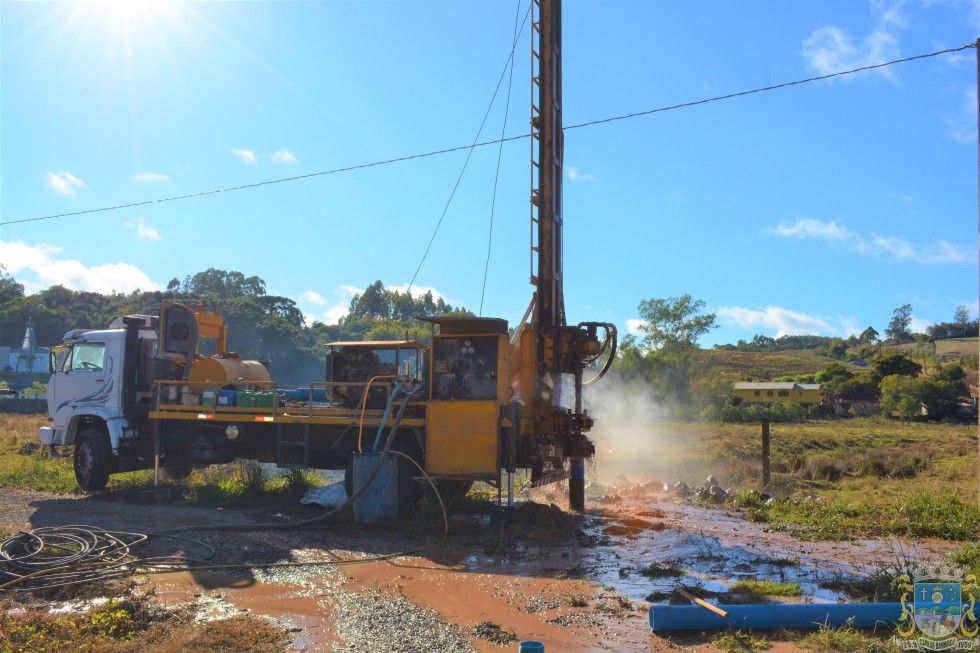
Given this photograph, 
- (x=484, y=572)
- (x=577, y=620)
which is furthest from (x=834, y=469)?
(x=577, y=620)

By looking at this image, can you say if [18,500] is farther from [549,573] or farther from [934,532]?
[934,532]

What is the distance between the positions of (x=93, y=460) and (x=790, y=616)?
44.3 ft

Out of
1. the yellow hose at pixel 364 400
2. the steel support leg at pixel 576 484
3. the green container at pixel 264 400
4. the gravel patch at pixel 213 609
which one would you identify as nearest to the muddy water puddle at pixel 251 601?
the gravel patch at pixel 213 609

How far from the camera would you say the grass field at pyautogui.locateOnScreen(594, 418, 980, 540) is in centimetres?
1140

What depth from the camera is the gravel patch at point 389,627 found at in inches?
238

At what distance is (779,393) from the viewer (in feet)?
199

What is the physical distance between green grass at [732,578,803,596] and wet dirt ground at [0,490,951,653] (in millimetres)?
181

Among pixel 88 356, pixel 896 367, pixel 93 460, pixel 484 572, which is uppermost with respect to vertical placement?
pixel 896 367

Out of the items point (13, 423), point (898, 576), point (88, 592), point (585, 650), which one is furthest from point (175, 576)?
point (13, 423)

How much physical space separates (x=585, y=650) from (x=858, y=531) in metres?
6.83

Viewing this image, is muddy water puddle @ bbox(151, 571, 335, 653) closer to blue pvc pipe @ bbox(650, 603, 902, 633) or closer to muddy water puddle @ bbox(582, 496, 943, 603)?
blue pvc pipe @ bbox(650, 603, 902, 633)

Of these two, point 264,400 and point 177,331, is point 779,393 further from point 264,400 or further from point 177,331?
point 264,400

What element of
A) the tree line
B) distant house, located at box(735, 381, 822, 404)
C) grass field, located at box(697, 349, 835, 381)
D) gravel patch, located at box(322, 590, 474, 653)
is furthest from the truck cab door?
grass field, located at box(697, 349, 835, 381)

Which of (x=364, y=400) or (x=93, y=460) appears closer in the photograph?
(x=364, y=400)
